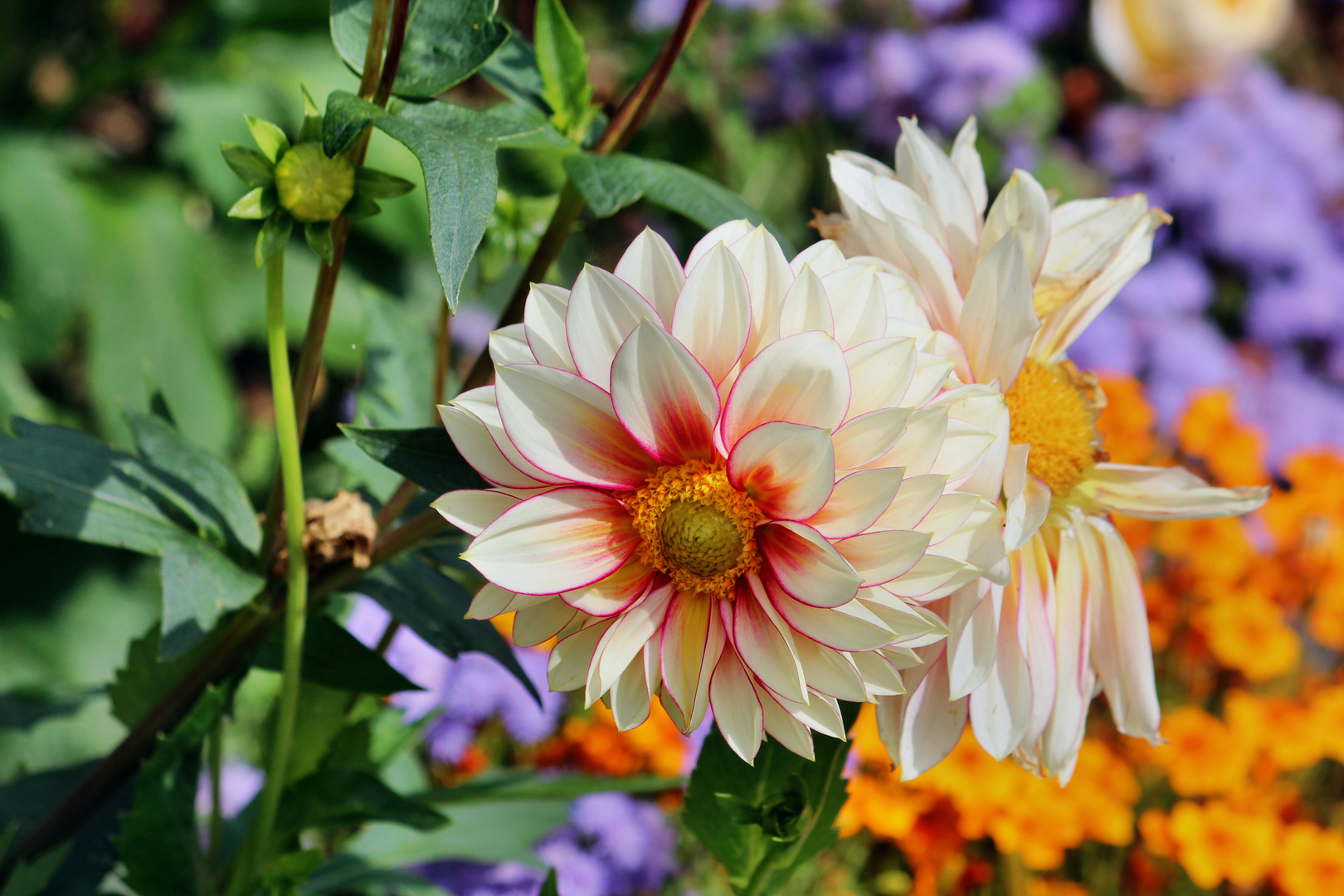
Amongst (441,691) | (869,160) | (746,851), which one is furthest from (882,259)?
(441,691)

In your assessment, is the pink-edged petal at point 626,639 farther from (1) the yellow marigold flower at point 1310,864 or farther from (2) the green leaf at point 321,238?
(1) the yellow marigold flower at point 1310,864

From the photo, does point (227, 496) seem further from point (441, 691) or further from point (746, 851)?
point (441, 691)

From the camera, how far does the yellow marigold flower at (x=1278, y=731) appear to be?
903 millimetres

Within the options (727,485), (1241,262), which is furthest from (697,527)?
(1241,262)

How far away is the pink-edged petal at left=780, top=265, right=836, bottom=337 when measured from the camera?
29 cm

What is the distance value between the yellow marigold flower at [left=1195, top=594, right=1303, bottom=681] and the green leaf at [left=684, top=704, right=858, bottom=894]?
2.45ft

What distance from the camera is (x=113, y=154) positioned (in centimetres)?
160

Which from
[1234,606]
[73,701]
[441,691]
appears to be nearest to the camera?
[73,701]

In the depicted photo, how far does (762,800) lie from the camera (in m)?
0.39

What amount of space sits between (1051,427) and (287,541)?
0.30 metres

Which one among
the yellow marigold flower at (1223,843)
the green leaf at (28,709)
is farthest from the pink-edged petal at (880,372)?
the yellow marigold flower at (1223,843)

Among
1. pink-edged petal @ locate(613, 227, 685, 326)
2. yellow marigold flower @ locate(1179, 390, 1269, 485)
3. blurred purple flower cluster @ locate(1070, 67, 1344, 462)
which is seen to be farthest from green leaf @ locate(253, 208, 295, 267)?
blurred purple flower cluster @ locate(1070, 67, 1344, 462)

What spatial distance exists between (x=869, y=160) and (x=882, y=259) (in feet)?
0.19

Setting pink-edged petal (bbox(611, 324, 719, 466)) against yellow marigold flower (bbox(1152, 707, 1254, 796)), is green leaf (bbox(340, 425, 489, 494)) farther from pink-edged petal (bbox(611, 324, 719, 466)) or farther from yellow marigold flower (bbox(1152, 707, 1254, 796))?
yellow marigold flower (bbox(1152, 707, 1254, 796))
